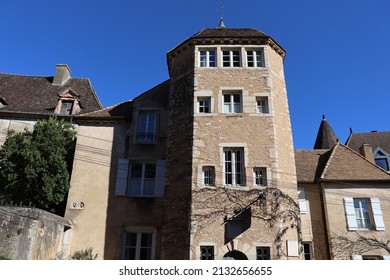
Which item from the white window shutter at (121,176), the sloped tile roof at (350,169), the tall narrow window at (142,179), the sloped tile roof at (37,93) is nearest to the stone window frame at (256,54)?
the sloped tile roof at (350,169)

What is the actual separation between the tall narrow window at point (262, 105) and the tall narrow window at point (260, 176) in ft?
8.18

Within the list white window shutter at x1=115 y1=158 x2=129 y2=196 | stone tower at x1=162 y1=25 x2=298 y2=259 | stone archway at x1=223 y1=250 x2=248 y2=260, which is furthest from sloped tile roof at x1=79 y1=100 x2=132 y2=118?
stone archway at x1=223 y1=250 x2=248 y2=260

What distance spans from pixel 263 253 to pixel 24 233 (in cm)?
752

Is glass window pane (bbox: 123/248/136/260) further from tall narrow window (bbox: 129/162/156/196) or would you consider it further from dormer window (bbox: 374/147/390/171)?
dormer window (bbox: 374/147/390/171)

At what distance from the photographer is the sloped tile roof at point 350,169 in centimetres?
1512

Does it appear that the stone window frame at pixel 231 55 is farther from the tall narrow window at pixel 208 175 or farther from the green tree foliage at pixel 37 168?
the green tree foliage at pixel 37 168

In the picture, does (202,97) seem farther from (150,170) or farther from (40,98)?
(40,98)

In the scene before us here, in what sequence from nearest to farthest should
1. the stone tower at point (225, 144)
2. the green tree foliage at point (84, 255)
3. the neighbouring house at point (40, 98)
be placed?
the stone tower at point (225, 144) < the green tree foliage at point (84, 255) < the neighbouring house at point (40, 98)

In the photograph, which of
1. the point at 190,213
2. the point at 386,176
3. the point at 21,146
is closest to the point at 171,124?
the point at 190,213

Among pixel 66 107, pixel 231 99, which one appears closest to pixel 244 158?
pixel 231 99

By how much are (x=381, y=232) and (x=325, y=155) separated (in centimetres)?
461

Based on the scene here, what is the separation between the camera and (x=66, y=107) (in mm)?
16344

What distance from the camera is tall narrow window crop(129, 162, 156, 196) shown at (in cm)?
1381
